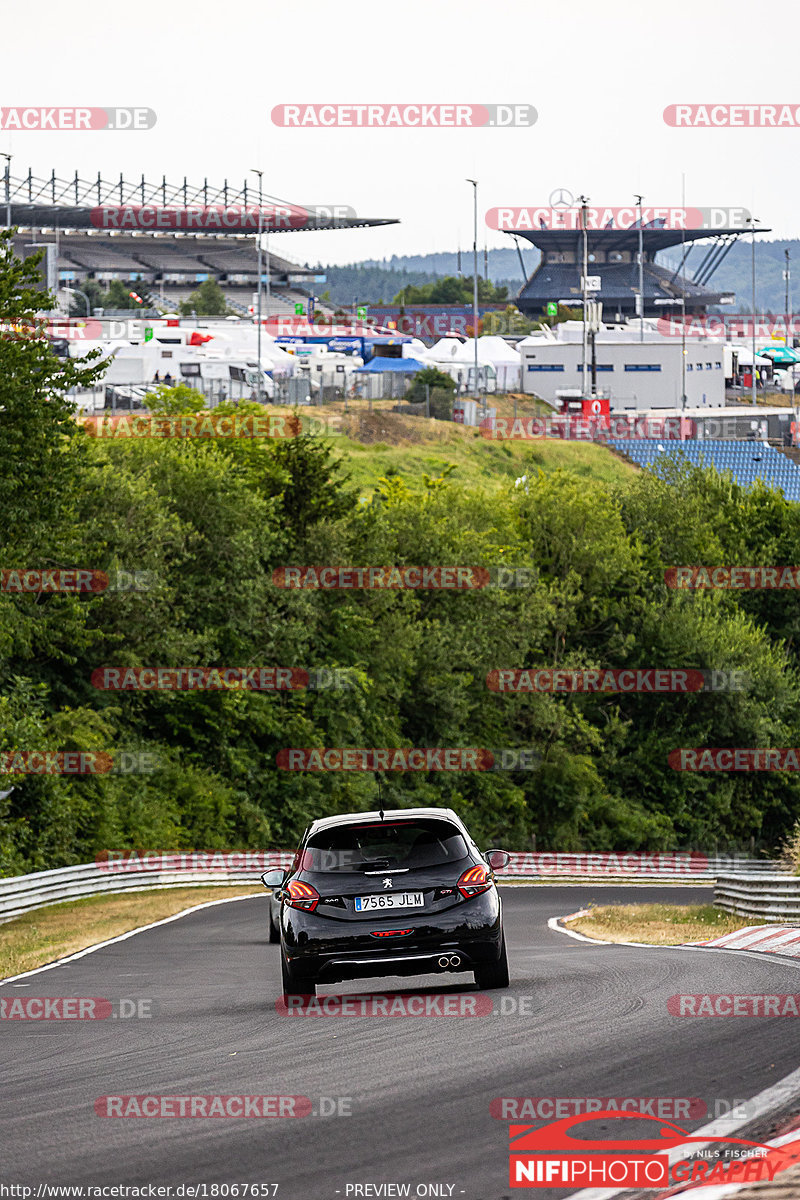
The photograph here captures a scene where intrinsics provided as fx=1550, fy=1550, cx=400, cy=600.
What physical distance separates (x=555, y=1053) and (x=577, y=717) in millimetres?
43824

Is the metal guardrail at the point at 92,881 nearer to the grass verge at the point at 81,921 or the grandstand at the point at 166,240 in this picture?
the grass verge at the point at 81,921

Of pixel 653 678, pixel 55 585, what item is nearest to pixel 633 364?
pixel 653 678

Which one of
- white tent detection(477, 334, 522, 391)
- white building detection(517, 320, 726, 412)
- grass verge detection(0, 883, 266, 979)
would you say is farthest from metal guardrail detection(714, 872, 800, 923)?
white tent detection(477, 334, 522, 391)

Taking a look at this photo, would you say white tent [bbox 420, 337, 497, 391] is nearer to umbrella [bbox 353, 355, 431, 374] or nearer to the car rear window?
umbrella [bbox 353, 355, 431, 374]

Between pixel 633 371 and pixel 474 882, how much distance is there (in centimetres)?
9489

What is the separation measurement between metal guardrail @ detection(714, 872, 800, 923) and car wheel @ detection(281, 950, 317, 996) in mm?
9964

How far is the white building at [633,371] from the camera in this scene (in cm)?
9944

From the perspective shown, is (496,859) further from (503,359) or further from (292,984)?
(503,359)

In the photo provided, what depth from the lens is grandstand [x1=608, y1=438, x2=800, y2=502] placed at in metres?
80.1

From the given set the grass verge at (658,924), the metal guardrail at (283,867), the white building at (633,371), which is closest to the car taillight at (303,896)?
the grass verge at (658,924)

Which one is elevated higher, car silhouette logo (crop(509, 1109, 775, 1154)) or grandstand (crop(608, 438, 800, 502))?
grandstand (crop(608, 438, 800, 502))

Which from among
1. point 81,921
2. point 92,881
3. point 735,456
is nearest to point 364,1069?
point 81,921

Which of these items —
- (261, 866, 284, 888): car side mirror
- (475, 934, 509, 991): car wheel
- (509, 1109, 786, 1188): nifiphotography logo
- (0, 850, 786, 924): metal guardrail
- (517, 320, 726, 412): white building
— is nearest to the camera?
(509, 1109, 786, 1188): nifiphotography logo

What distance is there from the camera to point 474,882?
10625 millimetres
